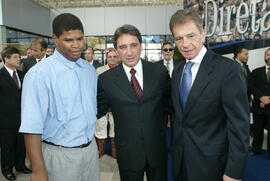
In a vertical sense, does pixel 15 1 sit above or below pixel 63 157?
above

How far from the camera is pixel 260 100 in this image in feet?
13.6

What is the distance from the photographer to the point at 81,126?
5.00 feet

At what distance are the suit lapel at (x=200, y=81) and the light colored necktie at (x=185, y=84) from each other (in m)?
0.06

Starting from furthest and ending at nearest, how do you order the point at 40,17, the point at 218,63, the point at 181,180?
the point at 40,17 → the point at 181,180 → the point at 218,63

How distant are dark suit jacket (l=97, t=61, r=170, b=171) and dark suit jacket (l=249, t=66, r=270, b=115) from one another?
2.89 m

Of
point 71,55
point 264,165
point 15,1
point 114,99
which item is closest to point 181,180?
point 114,99

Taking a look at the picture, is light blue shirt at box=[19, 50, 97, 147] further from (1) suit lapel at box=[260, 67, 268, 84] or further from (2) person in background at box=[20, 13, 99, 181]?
(1) suit lapel at box=[260, 67, 268, 84]

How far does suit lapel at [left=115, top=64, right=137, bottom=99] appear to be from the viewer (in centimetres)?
178

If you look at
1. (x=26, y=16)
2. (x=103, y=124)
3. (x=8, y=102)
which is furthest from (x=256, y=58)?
(x=26, y=16)

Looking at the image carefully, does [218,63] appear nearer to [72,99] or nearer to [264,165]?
[72,99]

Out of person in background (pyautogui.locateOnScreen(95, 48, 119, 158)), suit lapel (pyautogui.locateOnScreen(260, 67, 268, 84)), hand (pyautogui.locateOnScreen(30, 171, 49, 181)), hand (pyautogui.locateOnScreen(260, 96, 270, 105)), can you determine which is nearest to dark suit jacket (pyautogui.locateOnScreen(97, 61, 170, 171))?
hand (pyautogui.locateOnScreen(30, 171, 49, 181))

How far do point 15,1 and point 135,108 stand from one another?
11346mm

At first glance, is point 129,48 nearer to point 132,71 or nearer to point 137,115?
point 132,71

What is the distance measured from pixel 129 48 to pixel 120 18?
13.1 m
